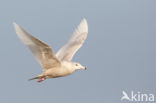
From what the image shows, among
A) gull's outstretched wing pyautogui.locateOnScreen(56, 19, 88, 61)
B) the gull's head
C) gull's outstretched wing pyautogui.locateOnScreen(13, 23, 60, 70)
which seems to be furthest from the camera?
gull's outstretched wing pyautogui.locateOnScreen(56, 19, 88, 61)

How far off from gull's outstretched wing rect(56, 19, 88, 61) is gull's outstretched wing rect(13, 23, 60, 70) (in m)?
1.68

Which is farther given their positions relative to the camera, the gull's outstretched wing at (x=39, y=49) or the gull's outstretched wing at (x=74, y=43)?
the gull's outstretched wing at (x=74, y=43)

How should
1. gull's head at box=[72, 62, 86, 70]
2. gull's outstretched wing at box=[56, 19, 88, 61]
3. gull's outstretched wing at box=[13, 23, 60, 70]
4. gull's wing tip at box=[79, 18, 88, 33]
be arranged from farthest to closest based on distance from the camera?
gull's wing tip at box=[79, 18, 88, 33] < gull's outstretched wing at box=[56, 19, 88, 61] < gull's head at box=[72, 62, 86, 70] < gull's outstretched wing at box=[13, 23, 60, 70]

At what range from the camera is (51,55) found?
607 inches

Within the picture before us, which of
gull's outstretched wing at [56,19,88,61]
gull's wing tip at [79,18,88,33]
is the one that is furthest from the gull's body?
gull's wing tip at [79,18,88,33]

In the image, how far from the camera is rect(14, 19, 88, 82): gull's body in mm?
14644

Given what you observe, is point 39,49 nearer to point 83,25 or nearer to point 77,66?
point 77,66

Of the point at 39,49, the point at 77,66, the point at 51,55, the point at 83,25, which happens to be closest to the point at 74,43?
the point at 83,25

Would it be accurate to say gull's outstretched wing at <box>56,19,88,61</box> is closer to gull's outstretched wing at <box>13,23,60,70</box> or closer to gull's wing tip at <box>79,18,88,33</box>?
gull's wing tip at <box>79,18,88,33</box>

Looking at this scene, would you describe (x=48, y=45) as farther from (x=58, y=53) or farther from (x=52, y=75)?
(x=58, y=53)

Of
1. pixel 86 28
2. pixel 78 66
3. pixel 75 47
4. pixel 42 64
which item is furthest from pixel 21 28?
pixel 86 28

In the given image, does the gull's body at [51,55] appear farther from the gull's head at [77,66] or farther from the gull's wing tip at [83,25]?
the gull's wing tip at [83,25]

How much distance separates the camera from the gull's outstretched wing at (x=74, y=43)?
17859 mm

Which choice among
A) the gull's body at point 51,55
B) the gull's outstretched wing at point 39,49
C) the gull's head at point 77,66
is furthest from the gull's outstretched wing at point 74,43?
the gull's outstretched wing at point 39,49
